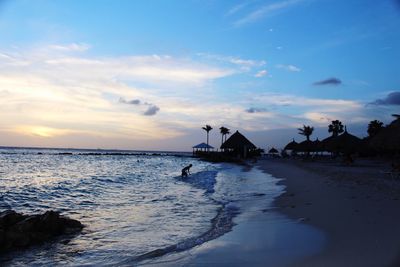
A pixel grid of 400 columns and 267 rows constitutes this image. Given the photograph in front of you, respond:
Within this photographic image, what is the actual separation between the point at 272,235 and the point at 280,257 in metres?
1.33

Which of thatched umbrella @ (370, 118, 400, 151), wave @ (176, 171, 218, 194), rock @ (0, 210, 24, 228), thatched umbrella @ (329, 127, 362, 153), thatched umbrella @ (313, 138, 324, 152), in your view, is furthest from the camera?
thatched umbrella @ (313, 138, 324, 152)

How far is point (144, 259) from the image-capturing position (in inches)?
199

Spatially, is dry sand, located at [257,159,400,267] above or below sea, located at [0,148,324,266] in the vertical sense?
above

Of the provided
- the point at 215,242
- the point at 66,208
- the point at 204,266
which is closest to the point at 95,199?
the point at 66,208

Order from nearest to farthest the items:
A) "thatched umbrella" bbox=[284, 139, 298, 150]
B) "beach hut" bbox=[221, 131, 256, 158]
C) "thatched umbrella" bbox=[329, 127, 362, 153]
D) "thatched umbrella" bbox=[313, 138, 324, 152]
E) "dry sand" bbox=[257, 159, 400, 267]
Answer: "dry sand" bbox=[257, 159, 400, 267]
"thatched umbrella" bbox=[329, 127, 362, 153]
"thatched umbrella" bbox=[313, 138, 324, 152]
"beach hut" bbox=[221, 131, 256, 158]
"thatched umbrella" bbox=[284, 139, 298, 150]

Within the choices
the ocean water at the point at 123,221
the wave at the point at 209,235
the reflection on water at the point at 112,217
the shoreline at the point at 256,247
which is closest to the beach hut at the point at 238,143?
the reflection on water at the point at 112,217

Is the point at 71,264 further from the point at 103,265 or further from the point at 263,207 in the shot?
the point at 263,207

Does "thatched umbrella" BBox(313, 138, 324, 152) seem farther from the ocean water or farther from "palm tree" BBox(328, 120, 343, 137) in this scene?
the ocean water

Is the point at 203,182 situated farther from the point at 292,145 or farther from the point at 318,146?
the point at 292,145

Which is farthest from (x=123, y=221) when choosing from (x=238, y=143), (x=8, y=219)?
(x=238, y=143)

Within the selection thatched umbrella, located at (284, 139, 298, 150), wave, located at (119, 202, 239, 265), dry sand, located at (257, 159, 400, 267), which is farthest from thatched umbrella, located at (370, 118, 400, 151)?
thatched umbrella, located at (284, 139, 298, 150)

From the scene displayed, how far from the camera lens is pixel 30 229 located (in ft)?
21.1

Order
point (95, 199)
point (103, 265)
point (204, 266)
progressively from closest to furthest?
point (204, 266) < point (103, 265) < point (95, 199)

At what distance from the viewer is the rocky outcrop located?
232 inches
